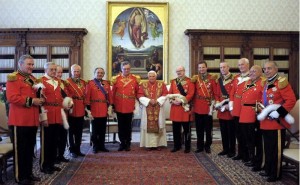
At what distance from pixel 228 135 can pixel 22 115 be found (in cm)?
342

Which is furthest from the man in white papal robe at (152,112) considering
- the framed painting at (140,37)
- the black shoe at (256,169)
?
the framed painting at (140,37)

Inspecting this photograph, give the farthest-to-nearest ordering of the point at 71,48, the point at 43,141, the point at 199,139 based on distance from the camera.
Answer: the point at 71,48, the point at 199,139, the point at 43,141

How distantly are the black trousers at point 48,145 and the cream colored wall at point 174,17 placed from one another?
5.24 meters

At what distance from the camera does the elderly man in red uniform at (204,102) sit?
19.4 feet

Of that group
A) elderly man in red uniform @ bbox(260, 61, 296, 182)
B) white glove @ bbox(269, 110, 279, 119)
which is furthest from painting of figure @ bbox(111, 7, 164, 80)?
white glove @ bbox(269, 110, 279, 119)

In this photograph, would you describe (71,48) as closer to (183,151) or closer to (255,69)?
(183,151)

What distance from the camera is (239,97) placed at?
5.12 metres

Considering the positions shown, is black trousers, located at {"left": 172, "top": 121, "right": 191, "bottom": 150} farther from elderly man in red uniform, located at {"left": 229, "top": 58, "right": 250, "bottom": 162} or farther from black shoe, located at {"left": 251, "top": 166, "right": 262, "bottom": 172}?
black shoe, located at {"left": 251, "top": 166, "right": 262, "bottom": 172}

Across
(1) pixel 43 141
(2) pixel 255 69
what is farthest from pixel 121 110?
(2) pixel 255 69

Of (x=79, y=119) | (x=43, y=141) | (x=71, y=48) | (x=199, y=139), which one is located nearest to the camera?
(x=43, y=141)

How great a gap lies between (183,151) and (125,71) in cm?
185

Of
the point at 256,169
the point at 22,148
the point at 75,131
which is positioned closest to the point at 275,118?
the point at 256,169

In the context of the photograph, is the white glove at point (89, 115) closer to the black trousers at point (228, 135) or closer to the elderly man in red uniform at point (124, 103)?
the elderly man in red uniform at point (124, 103)

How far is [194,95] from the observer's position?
6.08m
